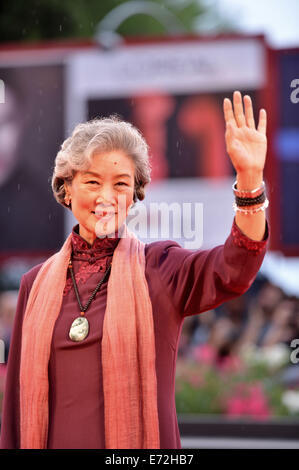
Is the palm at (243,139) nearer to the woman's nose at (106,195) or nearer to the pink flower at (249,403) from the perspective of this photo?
the woman's nose at (106,195)

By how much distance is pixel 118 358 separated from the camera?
1.96 meters

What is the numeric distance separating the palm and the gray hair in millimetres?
341

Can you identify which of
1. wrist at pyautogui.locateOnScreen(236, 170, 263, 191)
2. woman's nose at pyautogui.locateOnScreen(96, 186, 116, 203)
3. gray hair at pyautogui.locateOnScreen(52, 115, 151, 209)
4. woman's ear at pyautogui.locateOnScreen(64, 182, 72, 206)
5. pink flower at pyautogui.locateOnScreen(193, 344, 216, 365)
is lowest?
wrist at pyautogui.locateOnScreen(236, 170, 263, 191)

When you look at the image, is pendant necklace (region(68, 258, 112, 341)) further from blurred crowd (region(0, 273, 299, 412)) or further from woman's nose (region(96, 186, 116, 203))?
blurred crowd (region(0, 273, 299, 412))

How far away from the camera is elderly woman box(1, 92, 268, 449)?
188cm

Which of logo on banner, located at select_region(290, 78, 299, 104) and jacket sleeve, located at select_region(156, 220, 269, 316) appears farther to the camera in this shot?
logo on banner, located at select_region(290, 78, 299, 104)

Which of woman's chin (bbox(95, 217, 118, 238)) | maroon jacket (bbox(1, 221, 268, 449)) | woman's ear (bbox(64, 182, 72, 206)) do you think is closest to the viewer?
maroon jacket (bbox(1, 221, 268, 449))

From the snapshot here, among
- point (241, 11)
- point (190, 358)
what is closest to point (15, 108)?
point (190, 358)

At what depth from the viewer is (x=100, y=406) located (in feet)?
6.52

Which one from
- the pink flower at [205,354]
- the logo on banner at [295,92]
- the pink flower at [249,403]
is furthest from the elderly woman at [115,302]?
the logo on banner at [295,92]

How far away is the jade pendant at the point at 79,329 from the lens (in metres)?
2.00

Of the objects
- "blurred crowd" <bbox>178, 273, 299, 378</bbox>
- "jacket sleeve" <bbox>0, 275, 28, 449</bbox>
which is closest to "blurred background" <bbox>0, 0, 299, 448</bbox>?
"blurred crowd" <bbox>178, 273, 299, 378</bbox>

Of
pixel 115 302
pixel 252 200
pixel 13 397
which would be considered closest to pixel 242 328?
pixel 13 397

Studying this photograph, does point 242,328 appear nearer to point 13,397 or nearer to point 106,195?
point 13,397
